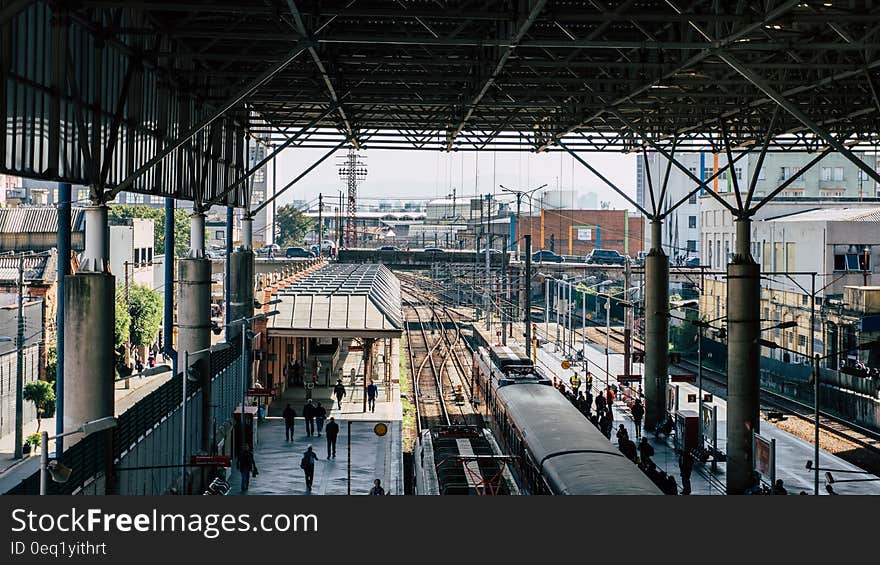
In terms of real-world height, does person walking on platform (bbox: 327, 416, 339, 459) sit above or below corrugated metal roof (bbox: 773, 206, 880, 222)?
below

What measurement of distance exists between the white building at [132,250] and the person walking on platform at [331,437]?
20.2 metres

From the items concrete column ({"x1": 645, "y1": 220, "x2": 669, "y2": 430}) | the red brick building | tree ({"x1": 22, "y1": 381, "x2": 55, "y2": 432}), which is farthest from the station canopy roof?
the red brick building

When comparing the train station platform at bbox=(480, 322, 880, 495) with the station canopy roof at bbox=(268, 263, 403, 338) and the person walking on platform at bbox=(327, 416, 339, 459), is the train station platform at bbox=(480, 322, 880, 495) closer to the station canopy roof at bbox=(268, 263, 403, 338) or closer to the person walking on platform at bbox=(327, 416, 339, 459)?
the person walking on platform at bbox=(327, 416, 339, 459)

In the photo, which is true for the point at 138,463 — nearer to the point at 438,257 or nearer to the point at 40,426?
the point at 40,426

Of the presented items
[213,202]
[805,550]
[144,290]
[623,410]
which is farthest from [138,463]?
[144,290]

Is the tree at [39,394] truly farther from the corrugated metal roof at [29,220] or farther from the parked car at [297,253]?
the parked car at [297,253]

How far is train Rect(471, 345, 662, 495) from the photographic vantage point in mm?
15453

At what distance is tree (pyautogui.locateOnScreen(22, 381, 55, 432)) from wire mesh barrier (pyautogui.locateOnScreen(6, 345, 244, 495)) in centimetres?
1047

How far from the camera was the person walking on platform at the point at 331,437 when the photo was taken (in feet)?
86.2

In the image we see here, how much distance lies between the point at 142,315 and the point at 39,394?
571 inches

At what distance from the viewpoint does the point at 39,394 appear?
109ft

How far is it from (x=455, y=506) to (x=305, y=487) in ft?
53.9

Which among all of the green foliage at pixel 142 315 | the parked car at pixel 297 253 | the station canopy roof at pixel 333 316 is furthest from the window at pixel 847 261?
the parked car at pixel 297 253

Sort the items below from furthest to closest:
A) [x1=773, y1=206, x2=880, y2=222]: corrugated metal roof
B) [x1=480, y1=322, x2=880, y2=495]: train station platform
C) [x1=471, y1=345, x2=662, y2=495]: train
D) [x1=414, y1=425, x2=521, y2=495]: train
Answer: [x1=773, y1=206, x2=880, y2=222]: corrugated metal roof < [x1=480, y1=322, x2=880, y2=495]: train station platform < [x1=414, y1=425, x2=521, y2=495]: train < [x1=471, y1=345, x2=662, y2=495]: train
